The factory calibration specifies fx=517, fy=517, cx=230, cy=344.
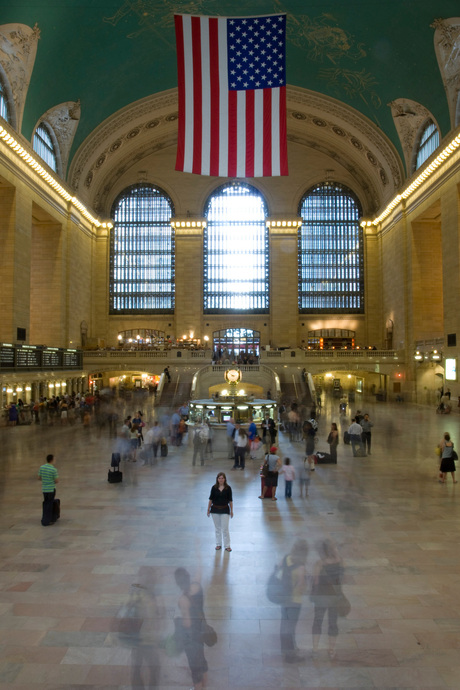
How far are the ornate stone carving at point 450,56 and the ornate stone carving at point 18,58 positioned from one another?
64.3 feet

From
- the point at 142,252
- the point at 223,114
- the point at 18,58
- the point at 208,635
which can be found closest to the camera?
the point at 208,635

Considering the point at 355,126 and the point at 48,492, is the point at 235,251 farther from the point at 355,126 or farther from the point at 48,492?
the point at 48,492

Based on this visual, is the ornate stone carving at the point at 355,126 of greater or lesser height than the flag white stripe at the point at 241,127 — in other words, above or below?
above

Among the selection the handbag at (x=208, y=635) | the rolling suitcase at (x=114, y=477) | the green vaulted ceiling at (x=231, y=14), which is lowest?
the handbag at (x=208, y=635)

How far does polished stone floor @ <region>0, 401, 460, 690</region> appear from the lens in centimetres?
444

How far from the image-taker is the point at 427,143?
3241 centimetres

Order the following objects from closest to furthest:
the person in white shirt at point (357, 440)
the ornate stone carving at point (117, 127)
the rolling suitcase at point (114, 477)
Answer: the rolling suitcase at point (114, 477), the person in white shirt at point (357, 440), the ornate stone carving at point (117, 127)

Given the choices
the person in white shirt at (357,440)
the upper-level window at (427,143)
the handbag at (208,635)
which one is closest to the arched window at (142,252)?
the upper-level window at (427,143)

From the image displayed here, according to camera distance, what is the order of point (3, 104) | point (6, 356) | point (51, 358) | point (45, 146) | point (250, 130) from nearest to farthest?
point (250, 130)
point (6, 356)
point (3, 104)
point (51, 358)
point (45, 146)

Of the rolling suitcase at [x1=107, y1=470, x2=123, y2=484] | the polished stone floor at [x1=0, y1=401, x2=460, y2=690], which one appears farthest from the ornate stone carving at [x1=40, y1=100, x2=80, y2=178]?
the polished stone floor at [x1=0, y1=401, x2=460, y2=690]

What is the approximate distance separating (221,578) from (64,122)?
109 feet

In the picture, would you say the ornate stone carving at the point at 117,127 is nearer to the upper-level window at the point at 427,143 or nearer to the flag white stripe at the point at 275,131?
the upper-level window at the point at 427,143

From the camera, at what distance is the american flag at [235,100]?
1538 centimetres

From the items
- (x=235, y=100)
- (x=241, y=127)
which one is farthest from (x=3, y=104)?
(x=241, y=127)
